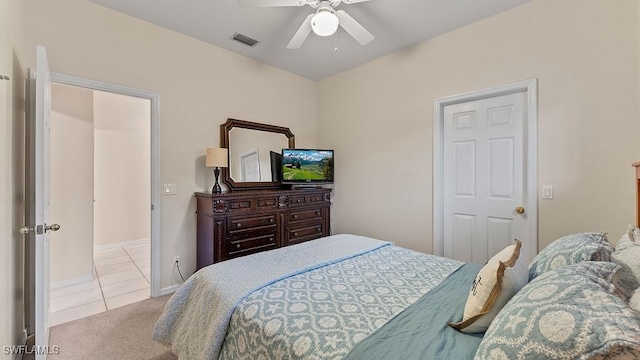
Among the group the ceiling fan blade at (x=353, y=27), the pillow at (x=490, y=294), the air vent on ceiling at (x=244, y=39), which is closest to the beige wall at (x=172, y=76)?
the air vent on ceiling at (x=244, y=39)

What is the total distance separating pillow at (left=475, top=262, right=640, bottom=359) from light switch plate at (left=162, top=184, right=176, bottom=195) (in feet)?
9.71

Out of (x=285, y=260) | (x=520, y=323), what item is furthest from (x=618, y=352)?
(x=285, y=260)

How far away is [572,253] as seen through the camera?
116 cm

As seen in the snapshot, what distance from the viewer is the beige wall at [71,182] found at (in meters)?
3.03

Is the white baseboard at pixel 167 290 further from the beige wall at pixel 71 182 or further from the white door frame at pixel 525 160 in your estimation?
the white door frame at pixel 525 160

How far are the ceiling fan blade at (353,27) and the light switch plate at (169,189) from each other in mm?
2310

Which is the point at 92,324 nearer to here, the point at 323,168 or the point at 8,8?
the point at 8,8

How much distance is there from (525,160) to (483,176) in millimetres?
377

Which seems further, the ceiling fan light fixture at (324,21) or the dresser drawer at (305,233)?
the dresser drawer at (305,233)

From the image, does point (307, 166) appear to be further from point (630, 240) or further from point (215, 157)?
point (630, 240)

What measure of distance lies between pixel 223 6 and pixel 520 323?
300 cm

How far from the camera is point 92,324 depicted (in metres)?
2.28

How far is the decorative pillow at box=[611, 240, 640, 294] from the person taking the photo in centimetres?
94

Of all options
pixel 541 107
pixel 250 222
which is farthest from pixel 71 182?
pixel 541 107
